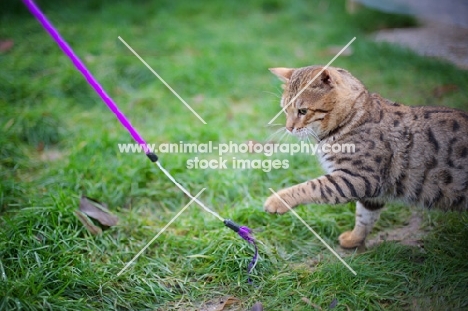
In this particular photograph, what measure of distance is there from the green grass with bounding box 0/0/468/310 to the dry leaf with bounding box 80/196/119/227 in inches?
2.6

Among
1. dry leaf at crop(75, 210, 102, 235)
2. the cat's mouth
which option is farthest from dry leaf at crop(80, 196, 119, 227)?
the cat's mouth

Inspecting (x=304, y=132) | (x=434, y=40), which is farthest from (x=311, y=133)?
(x=434, y=40)

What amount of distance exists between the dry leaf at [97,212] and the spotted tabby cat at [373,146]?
116 cm

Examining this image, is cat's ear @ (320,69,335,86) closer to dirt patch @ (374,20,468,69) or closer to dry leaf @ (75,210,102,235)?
dry leaf @ (75,210,102,235)

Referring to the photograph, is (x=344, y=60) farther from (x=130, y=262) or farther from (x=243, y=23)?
(x=130, y=262)

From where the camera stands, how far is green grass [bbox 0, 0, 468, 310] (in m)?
2.74

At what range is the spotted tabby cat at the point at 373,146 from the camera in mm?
2822

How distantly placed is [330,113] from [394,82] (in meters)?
2.74

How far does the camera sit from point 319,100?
295 cm

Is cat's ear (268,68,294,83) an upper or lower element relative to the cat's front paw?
upper

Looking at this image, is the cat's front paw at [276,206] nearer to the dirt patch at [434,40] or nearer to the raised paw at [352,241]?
the raised paw at [352,241]

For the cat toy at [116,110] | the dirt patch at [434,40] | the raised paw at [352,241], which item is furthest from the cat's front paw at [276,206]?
the dirt patch at [434,40]

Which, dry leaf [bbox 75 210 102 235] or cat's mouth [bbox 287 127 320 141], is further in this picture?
dry leaf [bbox 75 210 102 235]

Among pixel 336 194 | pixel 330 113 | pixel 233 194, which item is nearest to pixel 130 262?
pixel 233 194
